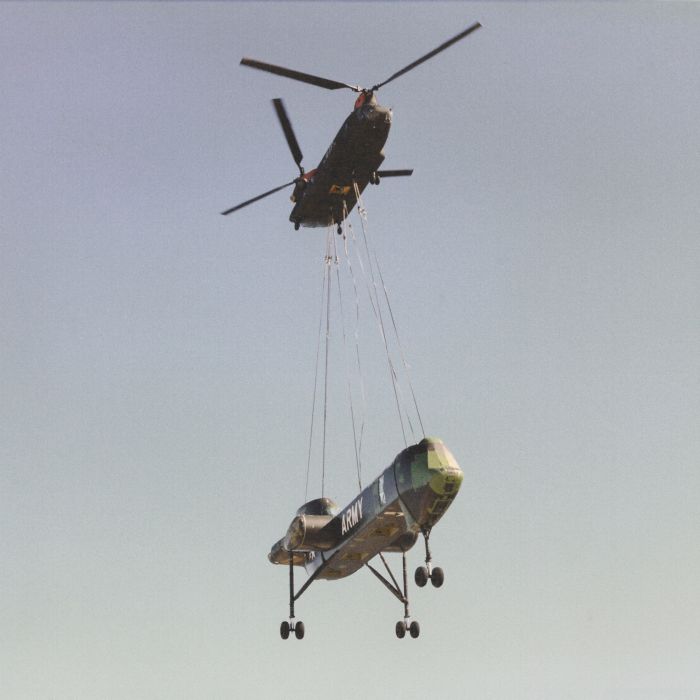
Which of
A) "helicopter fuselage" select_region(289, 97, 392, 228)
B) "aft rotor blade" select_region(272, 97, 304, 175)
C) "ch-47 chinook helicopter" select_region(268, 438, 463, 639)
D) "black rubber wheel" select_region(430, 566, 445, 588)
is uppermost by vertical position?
"aft rotor blade" select_region(272, 97, 304, 175)

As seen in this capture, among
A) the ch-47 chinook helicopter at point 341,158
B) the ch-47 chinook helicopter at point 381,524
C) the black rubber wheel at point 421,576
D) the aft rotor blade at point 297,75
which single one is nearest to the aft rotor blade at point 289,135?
the ch-47 chinook helicopter at point 341,158

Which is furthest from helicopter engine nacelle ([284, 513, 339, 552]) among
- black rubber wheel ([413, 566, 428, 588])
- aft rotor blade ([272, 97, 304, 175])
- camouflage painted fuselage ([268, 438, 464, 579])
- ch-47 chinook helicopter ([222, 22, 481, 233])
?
Answer: aft rotor blade ([272, 97, 304, 175])

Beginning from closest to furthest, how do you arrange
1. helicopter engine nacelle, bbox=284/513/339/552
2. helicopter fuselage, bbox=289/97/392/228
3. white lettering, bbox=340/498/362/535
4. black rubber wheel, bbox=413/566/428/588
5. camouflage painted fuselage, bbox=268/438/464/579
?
1. camouflage painted fuselage, bbox=268/438/464/579
2. black rubber wheel, bbox=413/566/428/588
3. white lettering, bbox=340/498/362/535
4. helicopter fuselage, bbox=289/97/392/228
5. helicopter engine nacelle, bbox=284/513/339/552

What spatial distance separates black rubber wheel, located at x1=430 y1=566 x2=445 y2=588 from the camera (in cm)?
2950

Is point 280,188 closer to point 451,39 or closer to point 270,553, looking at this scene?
point 451,39

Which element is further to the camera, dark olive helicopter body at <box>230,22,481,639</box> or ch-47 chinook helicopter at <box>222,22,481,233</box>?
ch-47 chinook helicopter at <box>222,22,481,233</box>

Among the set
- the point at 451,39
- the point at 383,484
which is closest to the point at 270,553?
the point at 383,484

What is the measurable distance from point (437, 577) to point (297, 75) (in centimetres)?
1711

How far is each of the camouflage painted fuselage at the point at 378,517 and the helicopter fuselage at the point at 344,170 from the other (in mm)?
11382

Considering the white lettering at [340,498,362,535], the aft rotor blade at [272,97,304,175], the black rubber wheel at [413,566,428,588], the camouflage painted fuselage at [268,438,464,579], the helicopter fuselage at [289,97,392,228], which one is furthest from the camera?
the aft rotor blade at [272,97,304,175]

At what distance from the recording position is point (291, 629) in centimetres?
3722

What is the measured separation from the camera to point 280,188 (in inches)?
1625

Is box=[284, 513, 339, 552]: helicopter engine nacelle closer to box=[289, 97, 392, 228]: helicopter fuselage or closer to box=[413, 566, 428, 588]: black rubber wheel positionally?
box=[413, 566, 428, 588]: black rubber wheel

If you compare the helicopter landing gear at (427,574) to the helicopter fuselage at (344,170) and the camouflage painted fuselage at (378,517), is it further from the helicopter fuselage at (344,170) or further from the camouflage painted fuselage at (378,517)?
the helicopter fuselage at (344,170)
